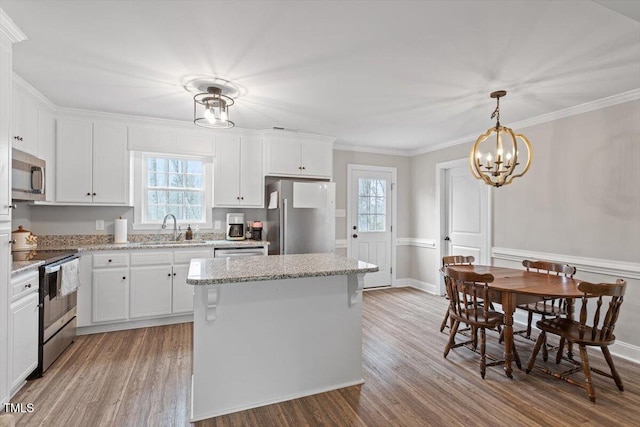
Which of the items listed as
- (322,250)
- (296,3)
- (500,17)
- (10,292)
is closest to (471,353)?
(322,250)

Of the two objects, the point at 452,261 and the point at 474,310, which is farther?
the point at 452,261

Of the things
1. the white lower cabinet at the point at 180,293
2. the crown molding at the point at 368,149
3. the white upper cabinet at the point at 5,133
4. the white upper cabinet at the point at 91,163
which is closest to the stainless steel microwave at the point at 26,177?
the white upper cabinet at the point at 5,133

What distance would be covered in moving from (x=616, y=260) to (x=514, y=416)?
82.8 inches

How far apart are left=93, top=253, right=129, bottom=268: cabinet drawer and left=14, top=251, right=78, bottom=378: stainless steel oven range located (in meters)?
0.28

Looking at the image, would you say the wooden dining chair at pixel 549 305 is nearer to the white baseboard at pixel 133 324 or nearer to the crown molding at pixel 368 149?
the crown molding at pixel 368 149

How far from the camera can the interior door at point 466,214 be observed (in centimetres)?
454

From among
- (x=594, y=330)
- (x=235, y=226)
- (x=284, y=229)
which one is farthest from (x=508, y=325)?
(x=235, y=226)

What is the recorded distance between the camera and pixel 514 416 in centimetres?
210

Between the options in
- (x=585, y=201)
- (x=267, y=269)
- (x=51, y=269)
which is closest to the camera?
(x=267, y=269)

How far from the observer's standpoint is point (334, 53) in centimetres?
235

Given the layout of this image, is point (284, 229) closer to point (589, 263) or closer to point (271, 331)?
point (271, 331)

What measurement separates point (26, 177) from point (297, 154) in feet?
9.54

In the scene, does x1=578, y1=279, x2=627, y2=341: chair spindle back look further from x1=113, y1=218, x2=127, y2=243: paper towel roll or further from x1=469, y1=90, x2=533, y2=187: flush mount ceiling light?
x1=113, y1=218, x2=127, y2=243: paper towel roll

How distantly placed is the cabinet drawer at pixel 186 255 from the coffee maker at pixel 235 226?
1.88ft
